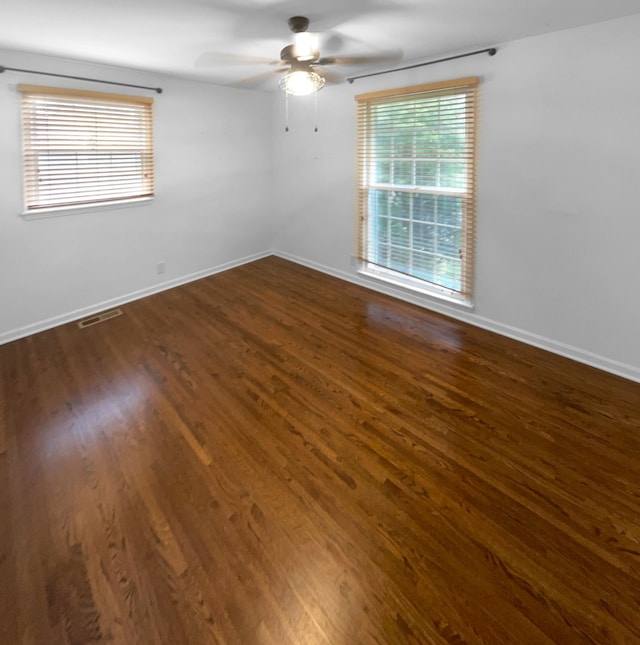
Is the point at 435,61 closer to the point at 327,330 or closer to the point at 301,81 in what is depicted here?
the point at 301,81

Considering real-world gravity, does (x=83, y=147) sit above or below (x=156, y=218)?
above

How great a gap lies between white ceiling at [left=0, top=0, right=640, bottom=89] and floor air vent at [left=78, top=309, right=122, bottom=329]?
2209 millimetres

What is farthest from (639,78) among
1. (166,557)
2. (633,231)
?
(166,557)

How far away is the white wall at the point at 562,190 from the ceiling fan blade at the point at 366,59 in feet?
1.14

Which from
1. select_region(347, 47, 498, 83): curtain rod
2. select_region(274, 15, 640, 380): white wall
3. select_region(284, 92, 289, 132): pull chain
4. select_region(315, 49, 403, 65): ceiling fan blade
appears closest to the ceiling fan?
select_region(315, 49, 403, 65): ceiling fan blade

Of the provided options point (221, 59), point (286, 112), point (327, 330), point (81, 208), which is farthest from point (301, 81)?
point (286, 112)

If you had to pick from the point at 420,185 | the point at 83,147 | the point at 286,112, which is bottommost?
the point at 420,185

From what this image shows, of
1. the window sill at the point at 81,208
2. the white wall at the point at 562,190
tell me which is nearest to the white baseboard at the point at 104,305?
the window sill at the point at 81,208

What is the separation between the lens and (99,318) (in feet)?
12.7

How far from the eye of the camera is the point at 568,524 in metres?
1.69

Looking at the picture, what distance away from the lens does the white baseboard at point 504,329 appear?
2850mm

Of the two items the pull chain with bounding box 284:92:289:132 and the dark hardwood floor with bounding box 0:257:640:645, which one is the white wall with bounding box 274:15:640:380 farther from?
the pull chain with bounding box 284:92:289:132

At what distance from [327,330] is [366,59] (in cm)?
205

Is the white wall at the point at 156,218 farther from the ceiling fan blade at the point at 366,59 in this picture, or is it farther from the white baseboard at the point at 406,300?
the ceiling fan blade at the point at 366,59
